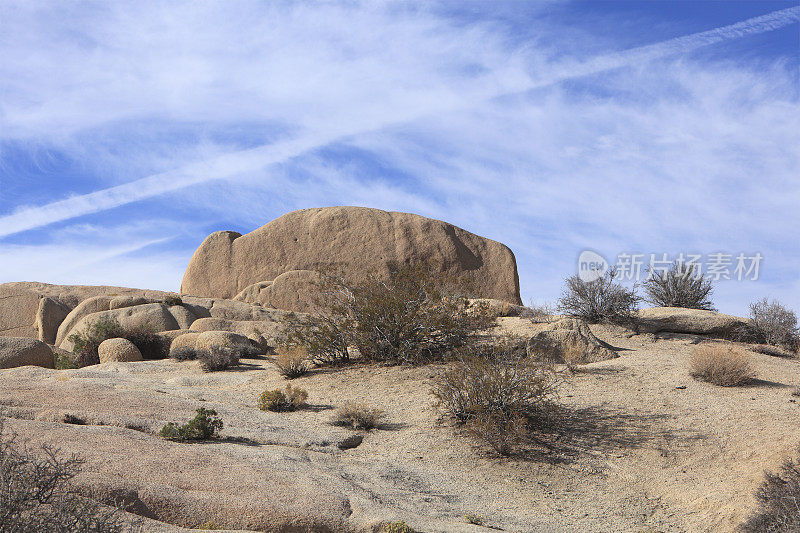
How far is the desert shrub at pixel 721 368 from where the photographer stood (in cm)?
992

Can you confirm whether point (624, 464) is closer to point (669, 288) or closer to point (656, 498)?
point (656, 498)

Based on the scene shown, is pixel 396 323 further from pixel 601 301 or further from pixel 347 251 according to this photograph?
pixel 347 251

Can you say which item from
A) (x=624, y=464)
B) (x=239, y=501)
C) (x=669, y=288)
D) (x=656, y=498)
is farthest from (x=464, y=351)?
(x=669, y=288)

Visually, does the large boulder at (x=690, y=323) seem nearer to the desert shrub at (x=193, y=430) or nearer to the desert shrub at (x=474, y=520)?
the desert shrub at (x=474, y=520)

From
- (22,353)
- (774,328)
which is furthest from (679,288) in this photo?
(22,353)

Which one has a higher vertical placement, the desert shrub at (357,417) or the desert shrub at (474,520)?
the desert shrub at (357,417)

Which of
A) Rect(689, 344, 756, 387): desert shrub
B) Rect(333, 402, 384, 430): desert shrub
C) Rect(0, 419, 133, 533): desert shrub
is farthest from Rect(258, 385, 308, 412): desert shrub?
Rect(689, 344, 756, 387): desert shrub

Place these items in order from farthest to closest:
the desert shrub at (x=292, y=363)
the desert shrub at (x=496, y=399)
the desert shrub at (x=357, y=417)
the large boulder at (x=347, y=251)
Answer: the large boulder at (x=347, y=251)
the desert shrub at (x=292, y=363)
the desert shrub at (x=357, y=417)
the desert shrub at (x=496, y=399)

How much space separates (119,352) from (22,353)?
2087mm

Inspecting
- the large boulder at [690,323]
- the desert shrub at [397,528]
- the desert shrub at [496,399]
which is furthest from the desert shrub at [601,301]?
the desert shrub at [397,528]

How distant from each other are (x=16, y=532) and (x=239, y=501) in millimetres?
1829

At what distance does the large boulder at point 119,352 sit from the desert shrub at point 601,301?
10400 millimetres

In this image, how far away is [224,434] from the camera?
24.7 feet

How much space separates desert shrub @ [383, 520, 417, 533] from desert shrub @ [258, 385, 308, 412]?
4869mm
